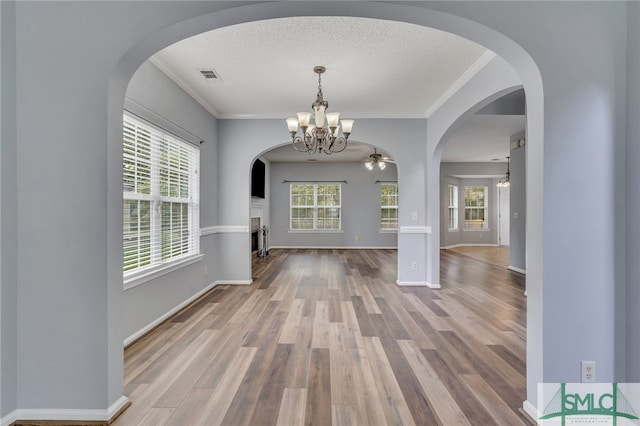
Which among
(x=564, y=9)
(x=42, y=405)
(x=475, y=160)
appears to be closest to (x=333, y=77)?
(x=564, y=9)

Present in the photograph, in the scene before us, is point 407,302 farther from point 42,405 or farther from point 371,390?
point 42,405

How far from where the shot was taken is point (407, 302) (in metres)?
3.94

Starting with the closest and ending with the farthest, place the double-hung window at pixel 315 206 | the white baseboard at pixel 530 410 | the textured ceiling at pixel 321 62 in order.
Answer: the white baseboard at pixel 530 410, the textured ceiling at pixel 321 62, the double-hung window at pixel 315 206

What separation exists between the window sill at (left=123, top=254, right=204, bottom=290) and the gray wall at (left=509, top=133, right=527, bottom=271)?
5767 millimetres

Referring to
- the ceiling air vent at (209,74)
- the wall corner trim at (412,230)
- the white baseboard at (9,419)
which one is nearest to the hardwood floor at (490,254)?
the wall corner trim at (412,230)

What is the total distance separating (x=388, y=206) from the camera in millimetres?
9445

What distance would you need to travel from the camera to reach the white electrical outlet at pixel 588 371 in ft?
5.44

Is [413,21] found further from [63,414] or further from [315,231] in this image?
[315,231]

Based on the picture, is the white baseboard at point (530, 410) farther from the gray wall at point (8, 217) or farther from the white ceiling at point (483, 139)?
the white ceiling at point (483, 139)

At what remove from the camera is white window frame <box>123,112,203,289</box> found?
8.95 ft

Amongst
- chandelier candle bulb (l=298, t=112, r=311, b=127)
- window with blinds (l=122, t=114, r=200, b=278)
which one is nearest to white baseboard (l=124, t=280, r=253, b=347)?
window with blinds (l=122, t=114, r=200, b=278)

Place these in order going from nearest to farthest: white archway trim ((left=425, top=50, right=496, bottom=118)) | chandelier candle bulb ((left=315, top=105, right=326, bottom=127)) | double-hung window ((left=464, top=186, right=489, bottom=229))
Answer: white archway trim ((left=425, top=50, right=496, bottom=118)), chandelier candle bulb ((left=315, top=105, right=326, bottom=127)), double-hung window ((left=464, top=186, right=489, bottom=229))

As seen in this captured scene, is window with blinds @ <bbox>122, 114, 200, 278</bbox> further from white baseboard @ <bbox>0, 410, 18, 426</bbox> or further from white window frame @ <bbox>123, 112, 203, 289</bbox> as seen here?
white baseboard @ <bbox>0, 410, 18, 426</bbox>

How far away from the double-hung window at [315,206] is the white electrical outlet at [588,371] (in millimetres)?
7874
